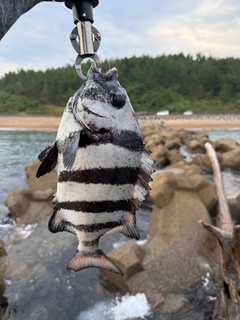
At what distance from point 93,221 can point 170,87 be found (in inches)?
2173

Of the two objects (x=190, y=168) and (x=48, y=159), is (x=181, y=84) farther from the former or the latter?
(x=48, y=159)

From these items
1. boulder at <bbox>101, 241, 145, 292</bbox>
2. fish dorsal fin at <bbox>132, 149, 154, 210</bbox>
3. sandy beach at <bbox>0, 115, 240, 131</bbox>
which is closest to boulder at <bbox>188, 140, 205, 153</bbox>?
boulder at <bbox>101, 241, 145, 292</bbox>

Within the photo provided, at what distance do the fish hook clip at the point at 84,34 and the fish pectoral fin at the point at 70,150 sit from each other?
37 cm

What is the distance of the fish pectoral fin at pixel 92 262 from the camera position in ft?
5.00

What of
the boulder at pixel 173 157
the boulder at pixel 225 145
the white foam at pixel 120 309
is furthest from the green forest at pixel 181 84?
the white foam at pixel 120 309

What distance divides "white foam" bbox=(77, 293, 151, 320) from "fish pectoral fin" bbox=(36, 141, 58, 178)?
3502 mm

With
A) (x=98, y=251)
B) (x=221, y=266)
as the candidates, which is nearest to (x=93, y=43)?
(x=98, y=251)

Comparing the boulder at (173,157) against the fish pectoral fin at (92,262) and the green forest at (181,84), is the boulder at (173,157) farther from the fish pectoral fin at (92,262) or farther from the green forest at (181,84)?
the green forest at (181,84)

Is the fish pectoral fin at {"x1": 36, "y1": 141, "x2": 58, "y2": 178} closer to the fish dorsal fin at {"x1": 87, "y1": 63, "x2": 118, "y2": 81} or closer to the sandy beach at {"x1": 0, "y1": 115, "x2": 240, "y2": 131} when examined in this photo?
the fish dorsal fin at {"x1": 87, "y1": 63, "x2": 118, "y2": 81}

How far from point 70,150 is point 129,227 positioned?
53 centimetres

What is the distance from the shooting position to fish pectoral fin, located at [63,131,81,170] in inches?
52.6

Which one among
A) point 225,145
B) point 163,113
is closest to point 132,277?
point 225,145

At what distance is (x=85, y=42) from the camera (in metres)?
1.60

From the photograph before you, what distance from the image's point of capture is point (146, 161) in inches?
60.3
